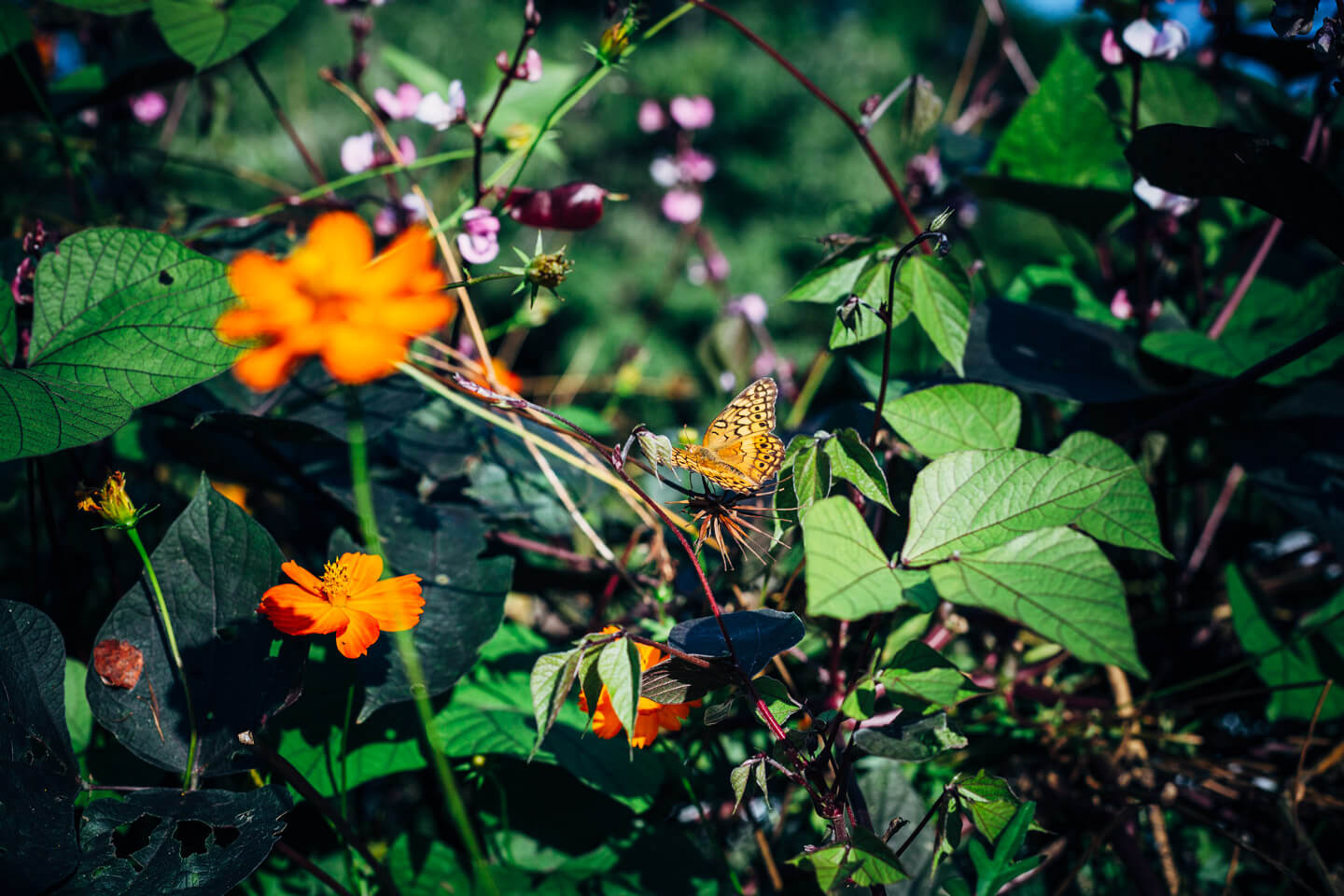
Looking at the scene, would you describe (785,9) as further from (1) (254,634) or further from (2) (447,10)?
(1) (254,634)

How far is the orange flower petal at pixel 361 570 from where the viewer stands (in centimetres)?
40

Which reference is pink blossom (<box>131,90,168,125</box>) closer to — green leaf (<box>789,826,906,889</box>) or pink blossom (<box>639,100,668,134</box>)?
pink blossom (<box>639,100,668,134</box>)

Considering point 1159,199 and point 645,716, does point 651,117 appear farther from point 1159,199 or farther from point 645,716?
point 645,716

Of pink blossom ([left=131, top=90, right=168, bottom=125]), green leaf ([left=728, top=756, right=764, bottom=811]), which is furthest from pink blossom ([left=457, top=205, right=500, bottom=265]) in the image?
pink blossom ([left=131, top=90, right=168, bottom=125])

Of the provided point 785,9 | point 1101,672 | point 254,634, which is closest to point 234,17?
point 254,634

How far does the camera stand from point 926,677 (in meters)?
0.38

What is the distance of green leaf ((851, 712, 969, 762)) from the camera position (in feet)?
1.20

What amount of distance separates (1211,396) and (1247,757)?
11.9 inches

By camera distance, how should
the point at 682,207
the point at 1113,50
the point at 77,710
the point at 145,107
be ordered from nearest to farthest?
the point at 77,710 < the point at 1113,50 < the point at 145,107 < the point at 682,207

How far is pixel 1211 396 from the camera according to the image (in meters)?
0.45

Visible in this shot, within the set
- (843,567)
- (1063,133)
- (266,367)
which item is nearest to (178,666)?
(266,367)

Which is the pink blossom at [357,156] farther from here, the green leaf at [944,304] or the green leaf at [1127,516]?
the green leaf at [1127,516]

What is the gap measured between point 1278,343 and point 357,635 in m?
0.58

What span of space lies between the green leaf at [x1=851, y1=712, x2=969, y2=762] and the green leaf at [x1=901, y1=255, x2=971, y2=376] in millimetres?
184
